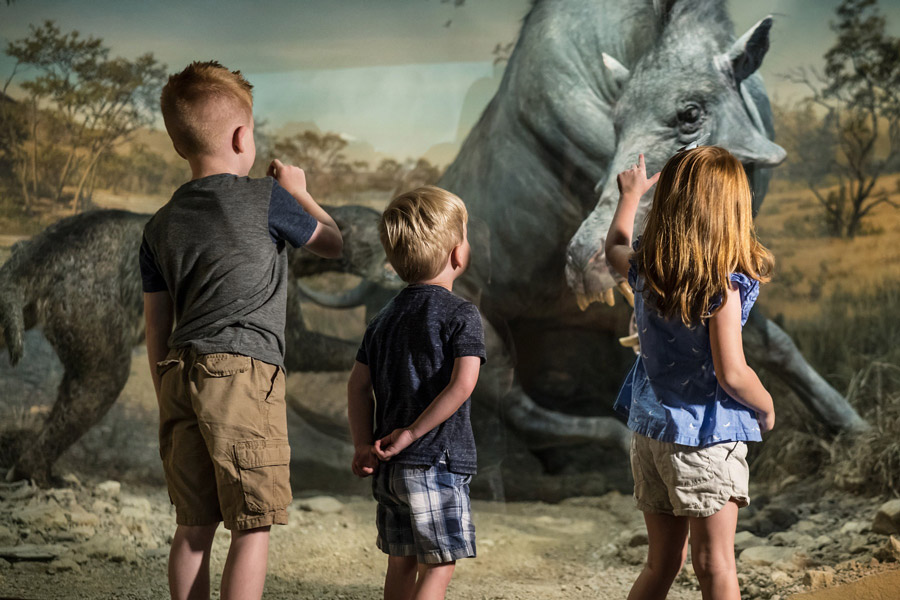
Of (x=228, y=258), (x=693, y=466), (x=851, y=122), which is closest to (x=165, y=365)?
(x=228, y=258)

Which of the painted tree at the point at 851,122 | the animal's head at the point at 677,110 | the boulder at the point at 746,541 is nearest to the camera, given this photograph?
the boulder at the point at 746,541

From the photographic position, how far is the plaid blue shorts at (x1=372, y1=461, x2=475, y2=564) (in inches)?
68.9

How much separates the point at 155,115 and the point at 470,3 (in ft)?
5.44

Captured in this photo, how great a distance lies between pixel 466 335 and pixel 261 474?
0.53 metres

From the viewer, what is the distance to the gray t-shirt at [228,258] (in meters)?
1.78

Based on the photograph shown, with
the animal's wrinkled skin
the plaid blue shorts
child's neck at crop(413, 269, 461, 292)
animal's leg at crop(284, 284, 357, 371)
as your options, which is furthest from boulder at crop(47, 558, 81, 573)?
child's neck at crop(413, 269, 461, 292)

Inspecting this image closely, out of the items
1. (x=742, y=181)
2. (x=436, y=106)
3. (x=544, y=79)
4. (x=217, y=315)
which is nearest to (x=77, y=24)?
(x=436, y=106)

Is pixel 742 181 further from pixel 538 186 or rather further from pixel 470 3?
pixel 470 3

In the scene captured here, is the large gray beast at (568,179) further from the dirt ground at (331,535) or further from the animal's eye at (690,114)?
the dirt ground at (331,535)

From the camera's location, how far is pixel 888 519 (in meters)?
3.07

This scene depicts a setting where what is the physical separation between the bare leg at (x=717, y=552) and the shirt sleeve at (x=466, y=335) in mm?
609

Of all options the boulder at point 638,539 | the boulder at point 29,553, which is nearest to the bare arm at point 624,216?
the boulder at point 638,539

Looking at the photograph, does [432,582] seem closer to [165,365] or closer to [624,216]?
[165,365]

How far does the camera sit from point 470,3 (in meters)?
4.02
